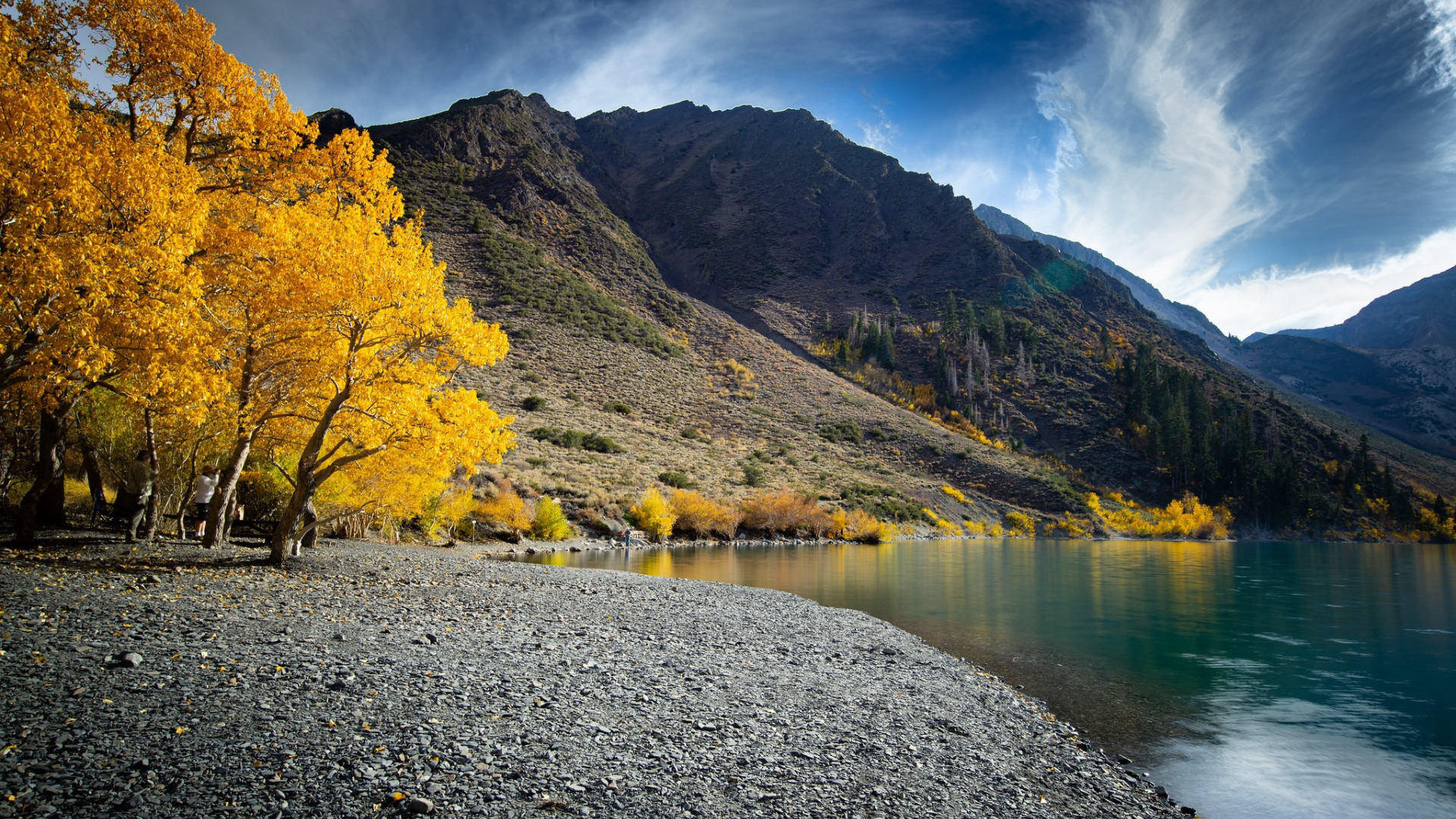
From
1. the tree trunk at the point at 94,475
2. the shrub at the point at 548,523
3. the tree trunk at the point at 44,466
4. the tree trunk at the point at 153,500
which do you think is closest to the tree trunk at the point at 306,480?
the tree trunk at the point at 153,500

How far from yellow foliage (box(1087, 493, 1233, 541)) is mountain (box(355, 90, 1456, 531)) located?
11.9 feet

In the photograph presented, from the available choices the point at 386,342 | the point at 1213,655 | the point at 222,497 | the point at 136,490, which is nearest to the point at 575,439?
the point at 136,490

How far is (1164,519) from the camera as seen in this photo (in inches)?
2881

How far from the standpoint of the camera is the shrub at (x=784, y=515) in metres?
42.1

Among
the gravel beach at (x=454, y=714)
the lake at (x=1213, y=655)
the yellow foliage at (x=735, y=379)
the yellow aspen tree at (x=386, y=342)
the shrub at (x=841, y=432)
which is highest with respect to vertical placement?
the yellow foliage at (x=735, y=379)

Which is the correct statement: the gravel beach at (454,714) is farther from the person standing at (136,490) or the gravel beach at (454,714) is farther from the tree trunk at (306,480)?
the person standing at (136,490)

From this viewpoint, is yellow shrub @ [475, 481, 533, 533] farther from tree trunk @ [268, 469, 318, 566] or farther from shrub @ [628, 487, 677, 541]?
tree trunk @ [268, 469, 318, 566]

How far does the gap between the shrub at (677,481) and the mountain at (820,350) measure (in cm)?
36

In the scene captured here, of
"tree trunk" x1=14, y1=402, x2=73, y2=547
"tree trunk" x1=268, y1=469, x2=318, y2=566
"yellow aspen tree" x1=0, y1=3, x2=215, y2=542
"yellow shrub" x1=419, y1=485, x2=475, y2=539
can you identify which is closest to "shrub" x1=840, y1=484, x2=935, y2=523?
"yellow shrub" x1=419, y1=485, x2=475, y2=539

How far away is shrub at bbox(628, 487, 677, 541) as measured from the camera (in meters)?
35.5

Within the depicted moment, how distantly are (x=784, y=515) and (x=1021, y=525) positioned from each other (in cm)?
3043

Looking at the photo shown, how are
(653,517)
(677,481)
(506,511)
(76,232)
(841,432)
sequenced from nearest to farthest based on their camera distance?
(76,232) → (506,511) → (653,517) → (677,481) → (841,432)

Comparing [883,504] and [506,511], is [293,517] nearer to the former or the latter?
[506,511]

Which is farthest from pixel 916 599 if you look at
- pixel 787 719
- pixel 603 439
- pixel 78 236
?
pixel 603 439
